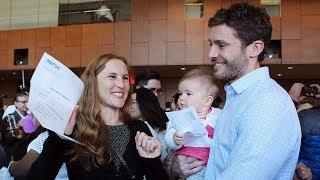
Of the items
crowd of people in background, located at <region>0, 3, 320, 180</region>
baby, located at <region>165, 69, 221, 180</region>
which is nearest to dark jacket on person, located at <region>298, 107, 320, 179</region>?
crowd of people in background, located at <region>0, 3, 320, 180</region>

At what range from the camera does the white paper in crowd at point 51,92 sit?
1.66 metres

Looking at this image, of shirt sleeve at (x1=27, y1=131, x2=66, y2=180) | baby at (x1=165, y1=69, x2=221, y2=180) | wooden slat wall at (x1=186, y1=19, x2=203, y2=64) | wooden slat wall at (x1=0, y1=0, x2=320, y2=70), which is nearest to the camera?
shirt sleeve at (x1=27, y1=131, x2=66, y2=180)

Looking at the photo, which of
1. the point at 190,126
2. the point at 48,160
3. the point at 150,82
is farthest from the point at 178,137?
the point at 150,82

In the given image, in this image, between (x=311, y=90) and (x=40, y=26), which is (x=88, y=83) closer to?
(x=311, y=90)

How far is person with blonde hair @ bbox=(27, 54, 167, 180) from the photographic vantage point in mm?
1967

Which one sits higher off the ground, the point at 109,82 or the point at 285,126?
the point at 109,82

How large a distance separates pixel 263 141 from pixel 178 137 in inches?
30.2

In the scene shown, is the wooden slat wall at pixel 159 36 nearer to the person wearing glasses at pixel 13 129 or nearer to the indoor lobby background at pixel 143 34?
the indoor lobby background at pixel 143 34

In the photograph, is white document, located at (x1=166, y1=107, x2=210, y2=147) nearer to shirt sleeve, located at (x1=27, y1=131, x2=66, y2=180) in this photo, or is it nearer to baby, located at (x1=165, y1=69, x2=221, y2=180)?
baby, located at (x1=165, y1=69, x2=221, y2=180)

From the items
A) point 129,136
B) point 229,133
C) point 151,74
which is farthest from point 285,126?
point 151,74

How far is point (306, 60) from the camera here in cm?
1004

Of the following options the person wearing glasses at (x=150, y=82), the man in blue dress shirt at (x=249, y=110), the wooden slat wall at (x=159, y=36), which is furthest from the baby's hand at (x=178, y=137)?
the wooden slat wall at (x=159, y=36)

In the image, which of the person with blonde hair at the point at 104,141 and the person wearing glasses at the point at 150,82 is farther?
the person wearing glasses at the point at 150,82

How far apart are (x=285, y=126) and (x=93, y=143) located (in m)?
0.93
